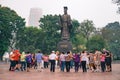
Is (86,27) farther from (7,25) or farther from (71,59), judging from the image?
(71,59)

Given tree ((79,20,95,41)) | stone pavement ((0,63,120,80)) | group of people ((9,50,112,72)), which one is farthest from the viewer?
tree ((79,20,95,41))

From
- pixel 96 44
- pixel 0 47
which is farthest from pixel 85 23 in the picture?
pixel 0 47

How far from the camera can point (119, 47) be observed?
11362cm

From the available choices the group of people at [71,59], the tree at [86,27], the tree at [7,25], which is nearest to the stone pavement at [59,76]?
the group of people at [71,59]

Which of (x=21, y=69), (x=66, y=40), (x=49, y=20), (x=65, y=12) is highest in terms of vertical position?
(x=49, y=20)

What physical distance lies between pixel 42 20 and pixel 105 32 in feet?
106

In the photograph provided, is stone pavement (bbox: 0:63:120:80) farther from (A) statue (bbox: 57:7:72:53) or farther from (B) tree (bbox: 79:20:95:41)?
(B) tree (bbox: 79:20:95:41)

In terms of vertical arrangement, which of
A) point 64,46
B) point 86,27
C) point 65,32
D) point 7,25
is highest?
point 86,27

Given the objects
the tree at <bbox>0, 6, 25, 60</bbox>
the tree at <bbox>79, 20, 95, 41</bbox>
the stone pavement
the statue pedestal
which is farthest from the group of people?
the tree at <bbox>79, 20, 95, 41</bbox>

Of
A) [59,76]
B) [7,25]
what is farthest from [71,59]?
[7,25]

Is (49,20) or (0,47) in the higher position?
(49,20)

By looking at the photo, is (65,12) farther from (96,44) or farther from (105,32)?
(105,32)

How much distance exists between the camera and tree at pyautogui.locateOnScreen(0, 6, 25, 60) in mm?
62188

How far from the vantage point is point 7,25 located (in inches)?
2566
